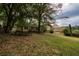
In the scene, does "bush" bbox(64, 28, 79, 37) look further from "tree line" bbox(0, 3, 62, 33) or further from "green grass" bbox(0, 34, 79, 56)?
"tree line" bbox(0, 3, 62, 33)

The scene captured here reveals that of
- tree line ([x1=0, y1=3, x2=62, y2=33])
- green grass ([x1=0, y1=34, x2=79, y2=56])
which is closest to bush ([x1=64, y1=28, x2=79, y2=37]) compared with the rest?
green grass ([x1=0, y1=34, x2=79, y2=56])

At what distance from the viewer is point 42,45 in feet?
7.28

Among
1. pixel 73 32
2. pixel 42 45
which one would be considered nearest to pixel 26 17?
pixel 42 45

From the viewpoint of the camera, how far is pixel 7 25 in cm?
224

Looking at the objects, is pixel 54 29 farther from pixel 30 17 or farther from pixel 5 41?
pixel 5 41

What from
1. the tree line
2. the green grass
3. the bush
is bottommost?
the green grass

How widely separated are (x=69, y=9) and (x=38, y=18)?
0.36m

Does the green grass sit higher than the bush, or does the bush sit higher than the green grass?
the bush

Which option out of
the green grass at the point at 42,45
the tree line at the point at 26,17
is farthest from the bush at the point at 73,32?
the tree line at the point at 26,17

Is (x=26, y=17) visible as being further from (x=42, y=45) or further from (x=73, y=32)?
(x=73, y=32)

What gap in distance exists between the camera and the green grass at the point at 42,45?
7.16 ft

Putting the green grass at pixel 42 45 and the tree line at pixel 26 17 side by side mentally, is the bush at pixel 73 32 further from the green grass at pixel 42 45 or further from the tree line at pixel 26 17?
the tree line at pixel 26 17

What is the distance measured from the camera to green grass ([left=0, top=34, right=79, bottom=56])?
7.16 ft

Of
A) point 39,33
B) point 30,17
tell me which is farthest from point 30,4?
point 39,33
